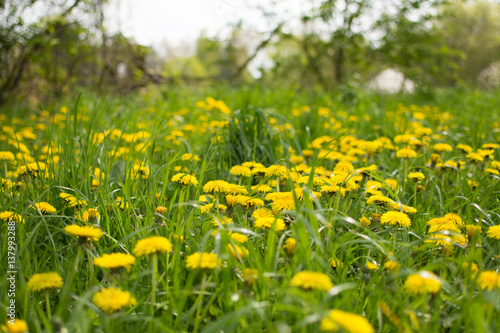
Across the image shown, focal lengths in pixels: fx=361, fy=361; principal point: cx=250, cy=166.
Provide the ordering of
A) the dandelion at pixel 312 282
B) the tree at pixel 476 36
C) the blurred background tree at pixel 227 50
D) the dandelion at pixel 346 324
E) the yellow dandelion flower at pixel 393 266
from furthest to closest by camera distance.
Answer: the tree at pixel 476 36
the blurred background tree at pixel 227 50
the yellow dandelion flower at pixel 393 266
the dandelion at pixel 312 282
the dandelion at pixel 346 324

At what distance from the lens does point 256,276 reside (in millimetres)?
971

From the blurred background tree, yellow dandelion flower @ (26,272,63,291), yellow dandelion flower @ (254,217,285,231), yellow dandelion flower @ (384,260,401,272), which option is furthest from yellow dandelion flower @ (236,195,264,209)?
the blurred background tree

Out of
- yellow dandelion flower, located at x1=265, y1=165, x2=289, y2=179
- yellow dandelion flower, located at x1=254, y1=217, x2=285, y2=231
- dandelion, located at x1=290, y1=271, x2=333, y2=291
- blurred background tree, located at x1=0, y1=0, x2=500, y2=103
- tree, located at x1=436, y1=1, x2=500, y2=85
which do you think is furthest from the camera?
tree, located at x1=436, y1=1, x2=500, y2=85

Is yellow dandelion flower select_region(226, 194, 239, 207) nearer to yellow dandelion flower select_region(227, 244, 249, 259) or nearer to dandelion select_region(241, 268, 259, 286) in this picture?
yellow dandelion flower select_region(227, 244, 249, 259)

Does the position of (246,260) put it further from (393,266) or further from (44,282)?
(44,282)

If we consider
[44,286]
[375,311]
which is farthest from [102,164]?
[375,311]

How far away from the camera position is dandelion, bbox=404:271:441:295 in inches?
34.3

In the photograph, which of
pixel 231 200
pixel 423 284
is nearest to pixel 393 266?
pixel 423 284

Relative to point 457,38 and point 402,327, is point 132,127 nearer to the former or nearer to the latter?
point 402,327

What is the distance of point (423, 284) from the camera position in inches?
34.5

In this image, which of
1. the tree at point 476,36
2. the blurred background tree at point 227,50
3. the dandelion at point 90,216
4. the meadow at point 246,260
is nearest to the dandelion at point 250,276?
the meadow at point 246,260

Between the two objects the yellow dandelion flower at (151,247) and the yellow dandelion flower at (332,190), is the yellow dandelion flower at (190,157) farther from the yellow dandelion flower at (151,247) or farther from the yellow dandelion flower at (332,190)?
the yellow dandelion flower at (151,247)

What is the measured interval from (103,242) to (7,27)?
12.2ft

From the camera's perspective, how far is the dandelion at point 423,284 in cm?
87
